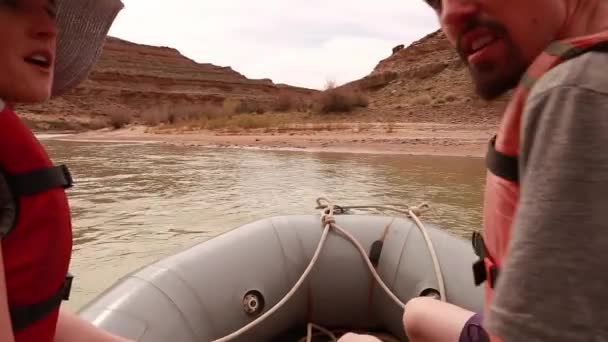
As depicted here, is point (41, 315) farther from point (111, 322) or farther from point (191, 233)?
point (191, 233)

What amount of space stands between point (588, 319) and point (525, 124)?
0.63 feet

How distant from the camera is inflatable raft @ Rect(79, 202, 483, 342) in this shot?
1652mm

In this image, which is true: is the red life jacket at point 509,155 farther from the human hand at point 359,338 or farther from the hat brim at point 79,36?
the hat brim at point 79,36

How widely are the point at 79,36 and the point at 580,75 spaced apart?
2.41 feet

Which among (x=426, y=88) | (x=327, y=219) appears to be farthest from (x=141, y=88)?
(x=327, y=219)

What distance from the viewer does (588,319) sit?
47 cm

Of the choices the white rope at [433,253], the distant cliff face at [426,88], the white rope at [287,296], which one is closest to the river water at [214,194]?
the white rope at [287,296]

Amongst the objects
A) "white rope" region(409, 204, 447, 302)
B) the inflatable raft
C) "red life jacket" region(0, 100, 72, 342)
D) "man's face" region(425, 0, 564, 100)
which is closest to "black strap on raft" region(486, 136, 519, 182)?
"man's face" region(425, 0, 564, 100)

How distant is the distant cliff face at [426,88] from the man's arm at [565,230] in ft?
28.6

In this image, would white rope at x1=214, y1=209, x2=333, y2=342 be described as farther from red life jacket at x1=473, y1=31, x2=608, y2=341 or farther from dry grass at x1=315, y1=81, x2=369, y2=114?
dry grass at x1=315, y1=81, x2=369, y2=114

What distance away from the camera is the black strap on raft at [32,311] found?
0.69 m

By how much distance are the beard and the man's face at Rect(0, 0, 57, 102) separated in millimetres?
554

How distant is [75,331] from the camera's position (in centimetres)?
97

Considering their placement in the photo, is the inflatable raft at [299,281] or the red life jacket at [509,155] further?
the inflatable raft at [299,281]
